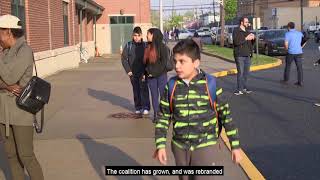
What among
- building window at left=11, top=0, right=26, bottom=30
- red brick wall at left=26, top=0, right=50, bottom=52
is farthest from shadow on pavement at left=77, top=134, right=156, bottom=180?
red brick wall at left=26, top=0, right=50, bottom=52

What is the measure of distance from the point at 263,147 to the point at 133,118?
124 inches

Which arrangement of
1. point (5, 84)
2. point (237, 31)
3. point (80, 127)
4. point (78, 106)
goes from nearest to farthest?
1. point (5, 84)
2. point (80, 127)
3. point (78, 106)
4. point (237, 31)

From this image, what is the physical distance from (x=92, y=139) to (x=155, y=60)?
1871 millimetres

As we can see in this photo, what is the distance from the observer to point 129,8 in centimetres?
3944

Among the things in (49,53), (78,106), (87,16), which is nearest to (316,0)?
(87,16)

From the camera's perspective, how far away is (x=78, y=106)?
11555 mm

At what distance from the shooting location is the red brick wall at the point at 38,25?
53.7ft

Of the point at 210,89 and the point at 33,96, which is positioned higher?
the point at 210,89

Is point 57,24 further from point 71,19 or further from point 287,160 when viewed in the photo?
point 287,160

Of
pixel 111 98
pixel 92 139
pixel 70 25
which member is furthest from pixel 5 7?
pixel 70 25

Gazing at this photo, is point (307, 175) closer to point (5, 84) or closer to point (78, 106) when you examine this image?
point (5, 84)

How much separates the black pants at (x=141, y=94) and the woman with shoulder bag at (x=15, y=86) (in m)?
5.15
